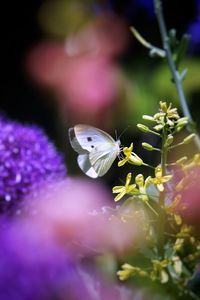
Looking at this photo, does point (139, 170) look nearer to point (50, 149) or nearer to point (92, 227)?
point (92, 227)

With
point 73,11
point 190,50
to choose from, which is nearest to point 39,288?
point 190,50

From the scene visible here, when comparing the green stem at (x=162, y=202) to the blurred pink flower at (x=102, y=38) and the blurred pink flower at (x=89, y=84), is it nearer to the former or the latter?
the blurred pink flower at (x=89, y=84)

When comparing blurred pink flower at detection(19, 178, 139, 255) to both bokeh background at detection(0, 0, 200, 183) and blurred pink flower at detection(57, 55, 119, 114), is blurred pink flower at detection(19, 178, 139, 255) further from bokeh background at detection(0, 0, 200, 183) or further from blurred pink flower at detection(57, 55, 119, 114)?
blurred pink flower at detection(57, 55, 119, 114)

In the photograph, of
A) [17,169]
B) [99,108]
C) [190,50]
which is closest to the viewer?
[17,169]

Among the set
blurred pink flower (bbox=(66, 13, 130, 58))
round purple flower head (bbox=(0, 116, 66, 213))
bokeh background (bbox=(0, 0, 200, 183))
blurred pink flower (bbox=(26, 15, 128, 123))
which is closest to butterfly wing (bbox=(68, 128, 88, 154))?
round purple flower head (bbox=(0, 116, 66, 213))

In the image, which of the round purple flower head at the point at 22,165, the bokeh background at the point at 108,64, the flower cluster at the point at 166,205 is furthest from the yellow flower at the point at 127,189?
the bokeh background at the point at 108,64

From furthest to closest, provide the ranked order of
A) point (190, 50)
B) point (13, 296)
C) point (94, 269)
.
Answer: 1. point (190, 50)
2. point (94, 269)
3. point (13, 296)
